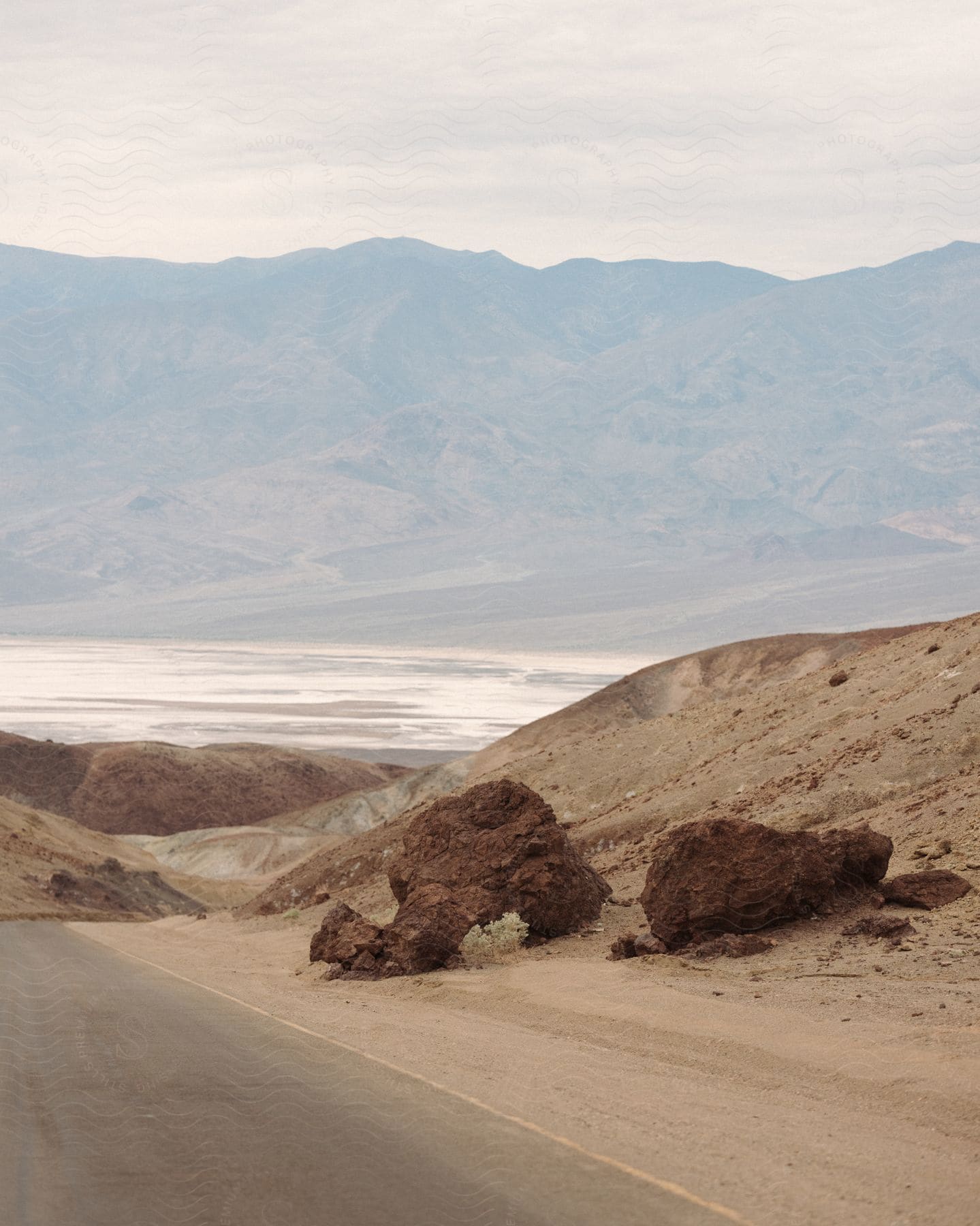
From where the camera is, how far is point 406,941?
1450 centimetres

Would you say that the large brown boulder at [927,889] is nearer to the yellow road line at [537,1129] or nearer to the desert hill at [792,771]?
the desert hill at [792,771]

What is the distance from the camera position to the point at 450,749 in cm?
9538

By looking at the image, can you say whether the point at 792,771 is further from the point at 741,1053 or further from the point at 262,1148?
the point at 262,1148

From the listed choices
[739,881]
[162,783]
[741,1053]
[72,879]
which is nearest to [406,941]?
[739,881]

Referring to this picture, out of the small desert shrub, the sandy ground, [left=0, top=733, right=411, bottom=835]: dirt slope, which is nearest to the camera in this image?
the sandy ground

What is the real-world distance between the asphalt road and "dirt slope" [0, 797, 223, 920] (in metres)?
20.8

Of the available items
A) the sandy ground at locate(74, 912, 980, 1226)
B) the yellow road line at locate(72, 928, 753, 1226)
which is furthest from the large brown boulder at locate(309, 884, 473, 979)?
the yellow road line at locate(72, 928, 753, 1226)

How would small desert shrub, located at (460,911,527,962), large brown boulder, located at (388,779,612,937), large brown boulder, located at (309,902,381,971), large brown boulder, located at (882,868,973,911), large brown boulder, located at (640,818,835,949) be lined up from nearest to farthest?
1. large brown boulder, located at (882,868,973,911)
2. large brown boulder, located at (640,818,835,949)
3. small desert shrub, located at (460,911,527,962)
4. large brown boulder, located at (309,902,381,971)
5. large brown boulder, located at (388,779,612,937)

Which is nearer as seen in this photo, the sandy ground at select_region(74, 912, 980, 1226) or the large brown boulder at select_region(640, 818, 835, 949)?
the sandy ground at select_region(74, 912, 980, 1226)

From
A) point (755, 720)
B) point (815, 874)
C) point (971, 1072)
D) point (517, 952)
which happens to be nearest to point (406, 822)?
point (755, 720)

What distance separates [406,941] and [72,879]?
22856 millimetres

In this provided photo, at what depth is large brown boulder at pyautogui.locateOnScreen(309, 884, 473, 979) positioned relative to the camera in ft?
47.1

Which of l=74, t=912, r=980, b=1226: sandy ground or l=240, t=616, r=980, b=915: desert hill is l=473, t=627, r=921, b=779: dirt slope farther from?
l=74, t=912, r=980, b=1226: sandy ground

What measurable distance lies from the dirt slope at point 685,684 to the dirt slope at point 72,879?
35.9 feet
